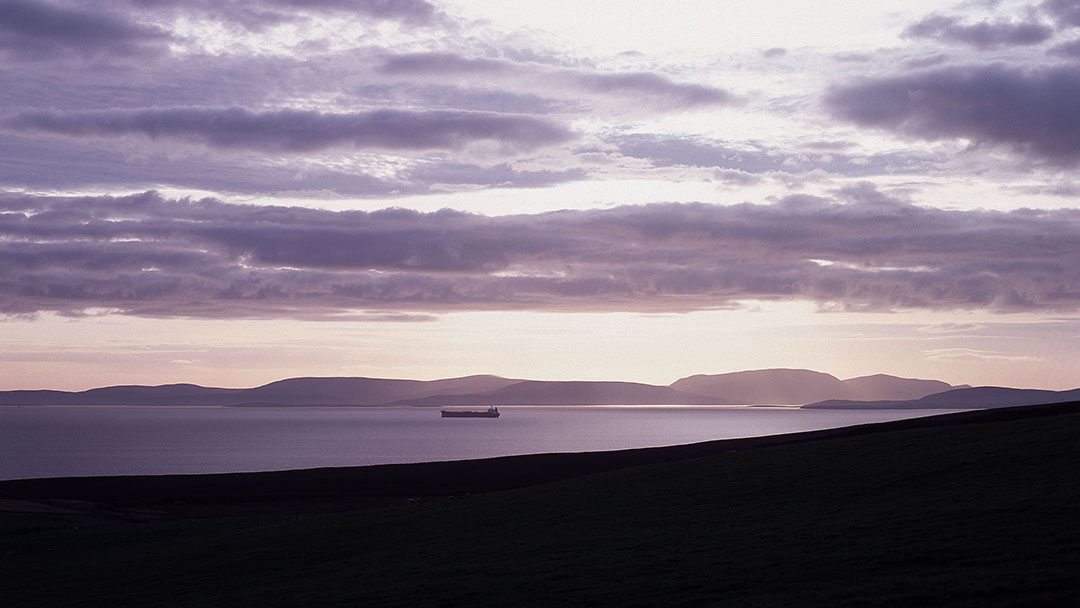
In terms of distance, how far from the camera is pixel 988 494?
31.3 meters

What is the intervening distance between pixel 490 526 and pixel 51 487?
224 ft

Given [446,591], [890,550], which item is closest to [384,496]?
[446,591]

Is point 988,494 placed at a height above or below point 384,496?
above

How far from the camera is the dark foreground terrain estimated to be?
23.1 meters

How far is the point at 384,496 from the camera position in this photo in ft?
274

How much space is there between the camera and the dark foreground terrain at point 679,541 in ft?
75.8

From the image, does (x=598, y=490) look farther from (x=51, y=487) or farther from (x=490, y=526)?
(x=51, y=487)

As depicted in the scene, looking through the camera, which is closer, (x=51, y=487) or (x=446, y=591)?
(x=446, y=591)

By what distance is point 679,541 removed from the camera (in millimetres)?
31844

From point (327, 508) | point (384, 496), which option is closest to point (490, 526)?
point (327, 508)

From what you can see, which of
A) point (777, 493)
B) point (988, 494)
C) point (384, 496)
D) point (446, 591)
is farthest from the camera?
point (384, 496)

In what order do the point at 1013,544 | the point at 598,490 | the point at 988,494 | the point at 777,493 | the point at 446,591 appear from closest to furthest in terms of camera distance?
the point at 1013,544, the point at 446,591, the point at 988,494, the point at 777,493, the point at 598,490

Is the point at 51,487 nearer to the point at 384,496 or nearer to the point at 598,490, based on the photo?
the point at 384,496

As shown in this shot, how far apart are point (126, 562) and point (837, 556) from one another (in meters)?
32.8
